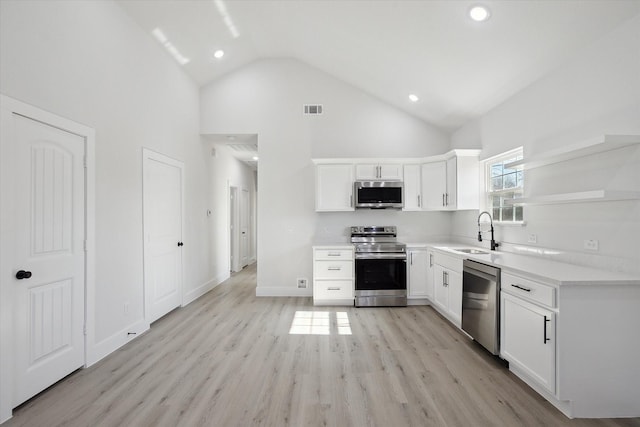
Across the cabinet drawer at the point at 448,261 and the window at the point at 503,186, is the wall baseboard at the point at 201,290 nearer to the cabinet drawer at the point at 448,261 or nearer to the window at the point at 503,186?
the cabinet drawer at the point at 448,261

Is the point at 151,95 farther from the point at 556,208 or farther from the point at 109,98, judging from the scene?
the point at 556,208

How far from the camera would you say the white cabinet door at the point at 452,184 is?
4.24 m

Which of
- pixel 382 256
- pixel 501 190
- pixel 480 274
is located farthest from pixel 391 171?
pixel 480 274

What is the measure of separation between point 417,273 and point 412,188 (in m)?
1.26

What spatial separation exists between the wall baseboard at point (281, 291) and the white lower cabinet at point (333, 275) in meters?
0.58

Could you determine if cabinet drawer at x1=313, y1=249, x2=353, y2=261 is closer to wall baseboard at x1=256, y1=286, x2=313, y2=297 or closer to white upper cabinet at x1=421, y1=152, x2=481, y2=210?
wall baseboard at x1=256, y1=286, x2=313, y2=297

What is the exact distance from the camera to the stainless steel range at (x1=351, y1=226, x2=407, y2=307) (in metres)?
4.39

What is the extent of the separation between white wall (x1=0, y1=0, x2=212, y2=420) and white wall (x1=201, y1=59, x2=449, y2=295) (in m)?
1.07

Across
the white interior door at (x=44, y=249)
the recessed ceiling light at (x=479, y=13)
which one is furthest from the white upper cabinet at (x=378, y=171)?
the white interior door at (x=44, y=249)

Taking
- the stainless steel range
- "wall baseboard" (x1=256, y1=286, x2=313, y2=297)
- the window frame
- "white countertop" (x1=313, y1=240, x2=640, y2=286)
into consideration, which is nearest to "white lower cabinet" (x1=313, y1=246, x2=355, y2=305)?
the stainless steel range

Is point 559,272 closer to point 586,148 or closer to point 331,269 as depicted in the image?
point 586,148

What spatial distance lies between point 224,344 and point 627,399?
3188 millimetres

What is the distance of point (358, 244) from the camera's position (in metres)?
4.56

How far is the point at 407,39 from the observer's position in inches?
132
